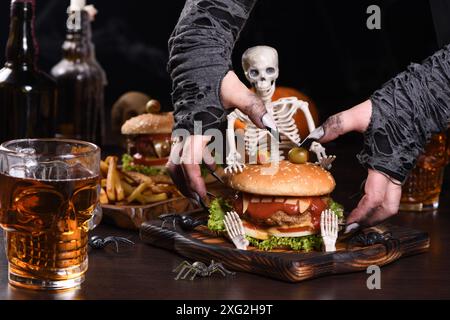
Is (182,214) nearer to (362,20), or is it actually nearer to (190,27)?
(190,27)

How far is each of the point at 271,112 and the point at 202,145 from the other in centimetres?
36

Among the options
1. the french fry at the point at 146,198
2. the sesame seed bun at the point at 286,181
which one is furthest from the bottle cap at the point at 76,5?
the sesame seed bun at the point at 286,181

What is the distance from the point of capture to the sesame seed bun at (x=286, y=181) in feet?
7.52

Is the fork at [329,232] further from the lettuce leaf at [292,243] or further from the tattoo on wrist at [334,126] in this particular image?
the tattoo on wrist at [334,126]

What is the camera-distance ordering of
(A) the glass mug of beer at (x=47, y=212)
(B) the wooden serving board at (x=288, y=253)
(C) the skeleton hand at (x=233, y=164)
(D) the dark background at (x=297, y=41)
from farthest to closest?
(D) the dark background at (x=297, y=41) → (C) the skeleton hand at (x=233, y=164) → (B) the wooden serving board at (x=288, y=253) → (A) the glass mug of beer at (x=47, y=212)

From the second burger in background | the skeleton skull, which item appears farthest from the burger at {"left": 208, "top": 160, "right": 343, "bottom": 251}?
the second burger in background

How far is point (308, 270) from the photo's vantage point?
7.14ft

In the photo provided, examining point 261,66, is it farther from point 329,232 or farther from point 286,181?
point 329,232

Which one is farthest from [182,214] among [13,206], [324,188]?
[13,206]

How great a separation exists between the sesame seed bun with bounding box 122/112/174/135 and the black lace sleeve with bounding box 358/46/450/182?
3.42ft

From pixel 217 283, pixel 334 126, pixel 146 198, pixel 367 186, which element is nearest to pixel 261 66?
pixel 334 126

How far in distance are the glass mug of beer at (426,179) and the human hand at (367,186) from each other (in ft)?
1.95
